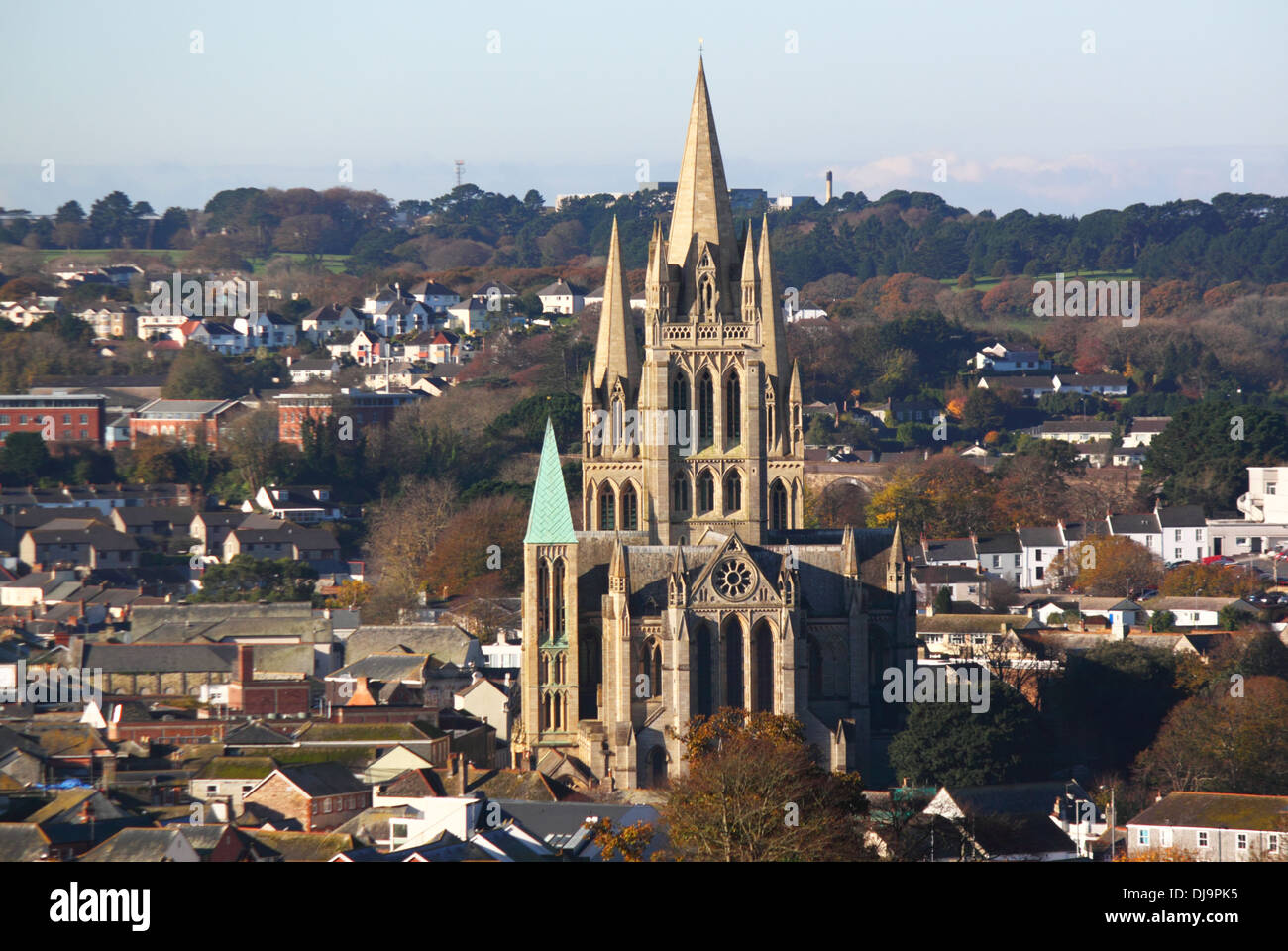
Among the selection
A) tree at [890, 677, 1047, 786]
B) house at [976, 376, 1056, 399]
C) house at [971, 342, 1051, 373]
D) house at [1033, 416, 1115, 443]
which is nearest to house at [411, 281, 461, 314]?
house at [971, 342, 1051, 373]

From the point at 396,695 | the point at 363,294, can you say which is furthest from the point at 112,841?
the point at 363,294

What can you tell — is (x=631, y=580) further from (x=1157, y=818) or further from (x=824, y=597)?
(x=1157, y=818)

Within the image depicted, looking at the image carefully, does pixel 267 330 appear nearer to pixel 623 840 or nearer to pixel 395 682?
pixel 395 682

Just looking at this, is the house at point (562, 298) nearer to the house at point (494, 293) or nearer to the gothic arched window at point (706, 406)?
the house at point (494, 293)

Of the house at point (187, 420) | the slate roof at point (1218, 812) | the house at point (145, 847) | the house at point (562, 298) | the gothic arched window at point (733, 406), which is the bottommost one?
the slate roof at point (1218, 812)

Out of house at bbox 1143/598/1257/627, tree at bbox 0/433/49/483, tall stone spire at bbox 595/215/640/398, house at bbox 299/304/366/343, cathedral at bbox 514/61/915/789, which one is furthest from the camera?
house at bbox 299/304/366/343

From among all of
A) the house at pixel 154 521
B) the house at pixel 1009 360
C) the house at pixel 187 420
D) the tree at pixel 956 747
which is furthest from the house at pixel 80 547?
the house at pixel 1009 360

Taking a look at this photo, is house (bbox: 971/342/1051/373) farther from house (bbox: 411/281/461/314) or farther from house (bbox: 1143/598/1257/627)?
house (bbox: 1143/598/1257/627)
